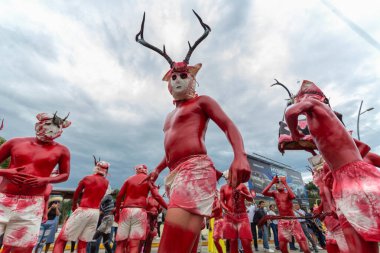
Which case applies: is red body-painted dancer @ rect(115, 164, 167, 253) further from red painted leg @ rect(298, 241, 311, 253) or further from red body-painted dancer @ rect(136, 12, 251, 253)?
red painted leg @ rect(298, 241, 311, 253)

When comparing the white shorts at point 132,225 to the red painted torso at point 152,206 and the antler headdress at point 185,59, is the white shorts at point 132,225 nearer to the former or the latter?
the red painted torso at point 152,206

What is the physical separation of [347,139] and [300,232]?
4.82 m

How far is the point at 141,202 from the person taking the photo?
19.5 feet

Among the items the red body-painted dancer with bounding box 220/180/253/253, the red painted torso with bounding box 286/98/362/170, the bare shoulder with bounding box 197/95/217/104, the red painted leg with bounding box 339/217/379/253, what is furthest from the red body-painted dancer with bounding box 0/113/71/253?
the red body-painted dancer with bounding box 220/180/253/253

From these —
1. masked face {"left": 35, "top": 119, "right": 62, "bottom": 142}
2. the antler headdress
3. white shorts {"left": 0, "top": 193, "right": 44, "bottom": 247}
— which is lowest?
white shorts {"left": 0, "top": 193, "right": 44, "bottom": 247}

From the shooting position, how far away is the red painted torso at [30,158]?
10.4ft

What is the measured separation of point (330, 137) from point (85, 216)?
484cm

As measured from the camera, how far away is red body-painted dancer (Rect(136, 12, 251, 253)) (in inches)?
69.2

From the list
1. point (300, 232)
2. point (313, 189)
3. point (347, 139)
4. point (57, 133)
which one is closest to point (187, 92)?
point (347, 139)

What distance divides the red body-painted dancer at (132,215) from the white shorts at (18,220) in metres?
2.37

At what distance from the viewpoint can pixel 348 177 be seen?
2.21 meters

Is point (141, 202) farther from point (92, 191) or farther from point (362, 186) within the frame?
point (362, 186)

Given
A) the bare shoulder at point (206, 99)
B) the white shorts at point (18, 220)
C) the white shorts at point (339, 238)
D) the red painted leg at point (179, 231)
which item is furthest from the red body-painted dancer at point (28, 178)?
the white shorts at point (339, 238)

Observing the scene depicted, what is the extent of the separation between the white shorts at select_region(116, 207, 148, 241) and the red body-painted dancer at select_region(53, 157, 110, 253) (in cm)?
58
